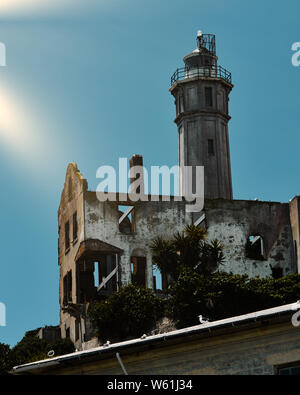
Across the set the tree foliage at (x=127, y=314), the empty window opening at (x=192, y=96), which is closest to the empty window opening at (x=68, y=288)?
the tree foliage at (x=127, y=314)

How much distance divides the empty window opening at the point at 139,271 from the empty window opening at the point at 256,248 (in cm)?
618

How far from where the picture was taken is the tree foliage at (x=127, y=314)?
44.6m

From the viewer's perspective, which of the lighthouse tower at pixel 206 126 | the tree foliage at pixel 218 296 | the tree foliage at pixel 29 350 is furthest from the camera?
the lighthouse tower at pixel 206 126

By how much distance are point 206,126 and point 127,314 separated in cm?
2532

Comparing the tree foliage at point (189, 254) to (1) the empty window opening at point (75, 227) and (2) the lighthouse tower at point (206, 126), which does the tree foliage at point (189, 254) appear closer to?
(1) the empty window opening at point (75, 227)

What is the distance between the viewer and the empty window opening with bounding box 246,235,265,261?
54444 mm

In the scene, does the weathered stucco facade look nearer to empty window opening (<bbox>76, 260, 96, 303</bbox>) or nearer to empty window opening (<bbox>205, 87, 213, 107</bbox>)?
empty window opening (<bbox>76, 260, 96, 303</bbox>)

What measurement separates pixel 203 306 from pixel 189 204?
11.9 m

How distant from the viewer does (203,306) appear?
Answer: 43.6 metres

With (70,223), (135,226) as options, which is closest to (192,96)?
(70,223)

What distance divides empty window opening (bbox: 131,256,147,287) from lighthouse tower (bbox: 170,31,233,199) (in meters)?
14.5

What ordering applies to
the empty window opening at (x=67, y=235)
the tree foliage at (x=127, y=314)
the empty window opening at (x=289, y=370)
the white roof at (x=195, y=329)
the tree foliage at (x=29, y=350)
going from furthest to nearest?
the empty window opening at (x=67, y=235) → the tree foliage at (x=29, y=350) → the tree foliage at (x=127, y=314) → the white roof at (x=195, y=329) → the empty window opening at (x=289, y=370)

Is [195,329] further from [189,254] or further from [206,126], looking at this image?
[206,126]
